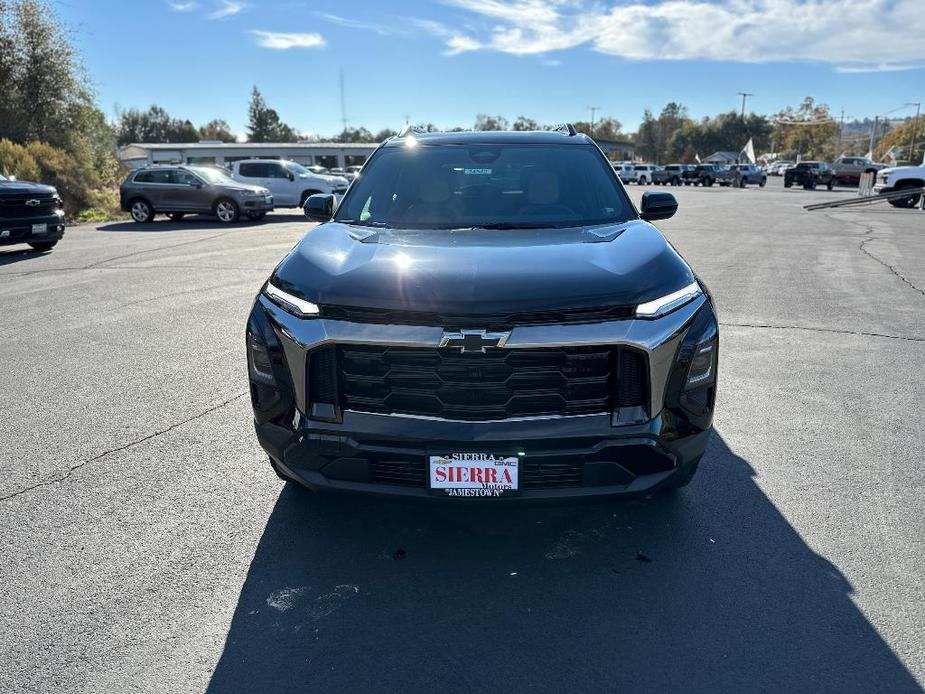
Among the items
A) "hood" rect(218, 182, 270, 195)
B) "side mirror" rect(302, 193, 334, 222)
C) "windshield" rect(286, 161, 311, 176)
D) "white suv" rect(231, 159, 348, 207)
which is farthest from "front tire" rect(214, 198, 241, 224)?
"side mirror" rect(302, 193, 334, 222)

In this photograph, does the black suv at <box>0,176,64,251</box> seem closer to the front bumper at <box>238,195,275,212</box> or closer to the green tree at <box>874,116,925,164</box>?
the front bumper at <box>238,195,275,212</box>

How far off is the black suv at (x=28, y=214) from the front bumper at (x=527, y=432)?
1205 centimetres

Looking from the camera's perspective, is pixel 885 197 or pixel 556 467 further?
pixel 885 197

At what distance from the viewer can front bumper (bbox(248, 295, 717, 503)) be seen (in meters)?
2.75

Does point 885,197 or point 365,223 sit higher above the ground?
point 365,223

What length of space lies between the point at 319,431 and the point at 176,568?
96cm

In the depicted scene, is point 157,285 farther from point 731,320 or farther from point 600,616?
point 600,616

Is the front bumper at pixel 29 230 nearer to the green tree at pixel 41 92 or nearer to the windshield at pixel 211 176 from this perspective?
the windshield at pixel 211 176

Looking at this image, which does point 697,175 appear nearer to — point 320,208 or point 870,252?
point 870,252

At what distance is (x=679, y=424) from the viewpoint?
114 inches

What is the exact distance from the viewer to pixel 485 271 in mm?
2951

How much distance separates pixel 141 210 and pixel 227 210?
2.98m

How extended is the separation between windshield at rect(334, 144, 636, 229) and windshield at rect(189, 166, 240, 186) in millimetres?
17325

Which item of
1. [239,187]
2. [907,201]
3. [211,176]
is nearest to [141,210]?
[211,176]
